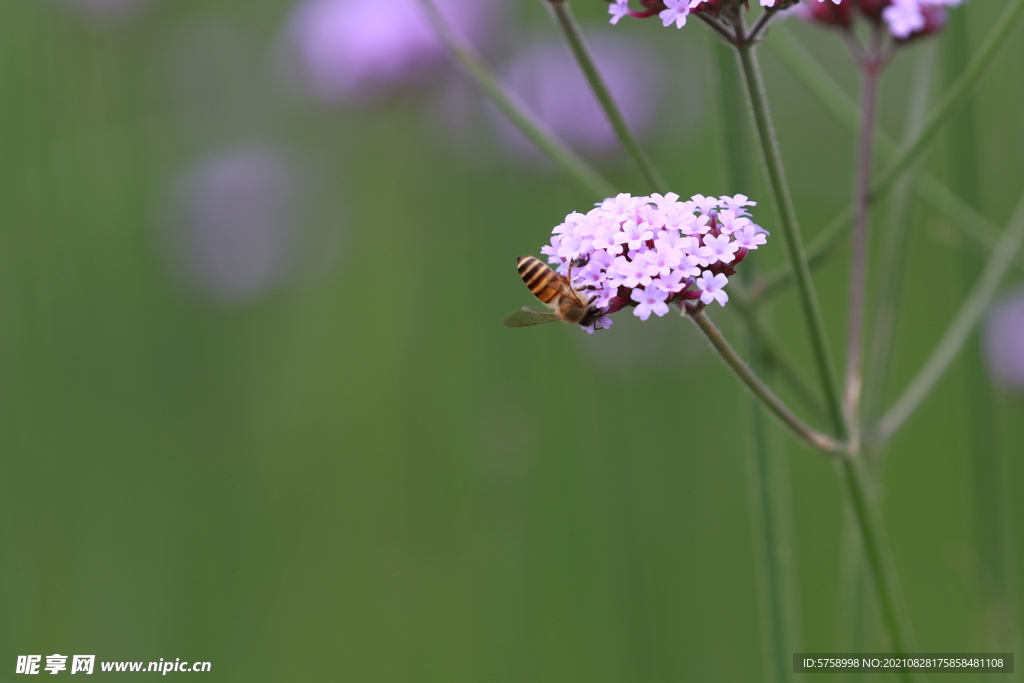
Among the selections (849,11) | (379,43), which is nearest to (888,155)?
(849,11)

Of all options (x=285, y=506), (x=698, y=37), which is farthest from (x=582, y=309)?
(x=698, y=37)

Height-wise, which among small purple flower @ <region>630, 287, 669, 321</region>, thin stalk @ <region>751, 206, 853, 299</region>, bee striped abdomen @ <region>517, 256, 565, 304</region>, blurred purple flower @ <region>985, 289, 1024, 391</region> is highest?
blurred purple flower @ <region>985, 289, 1024, 391</region>

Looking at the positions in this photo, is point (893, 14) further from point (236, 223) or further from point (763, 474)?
point (236, 223)

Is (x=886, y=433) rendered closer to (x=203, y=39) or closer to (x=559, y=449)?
(x=559, y=449)

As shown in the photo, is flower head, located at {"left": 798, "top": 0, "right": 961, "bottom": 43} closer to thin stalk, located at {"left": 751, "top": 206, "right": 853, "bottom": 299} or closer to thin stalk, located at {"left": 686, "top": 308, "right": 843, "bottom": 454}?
thin stalk, located at {"left": 751, "top": 206, "right": 853, "bottom": 299}

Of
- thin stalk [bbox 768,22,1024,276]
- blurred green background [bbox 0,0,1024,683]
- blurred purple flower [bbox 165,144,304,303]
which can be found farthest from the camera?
blurred purple flower [bbox 165,144,304,303]

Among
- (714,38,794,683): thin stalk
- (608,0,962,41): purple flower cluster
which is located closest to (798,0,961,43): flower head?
(608,0,962,41): purple flower cluster

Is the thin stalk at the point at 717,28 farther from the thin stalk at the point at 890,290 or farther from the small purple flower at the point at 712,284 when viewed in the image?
the thin stalk at the point at 890,290
